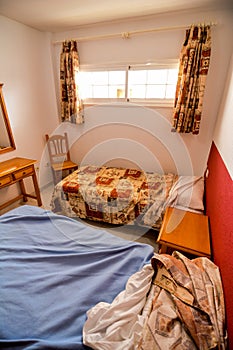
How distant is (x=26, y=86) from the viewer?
264 cm

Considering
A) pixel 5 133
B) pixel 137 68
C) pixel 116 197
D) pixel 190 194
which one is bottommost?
pixel 116 197

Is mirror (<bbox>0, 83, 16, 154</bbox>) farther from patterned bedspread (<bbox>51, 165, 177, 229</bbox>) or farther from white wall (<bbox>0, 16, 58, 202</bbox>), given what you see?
patterned bedspread (<bbox>51, 165, 177, 229</bbox>)

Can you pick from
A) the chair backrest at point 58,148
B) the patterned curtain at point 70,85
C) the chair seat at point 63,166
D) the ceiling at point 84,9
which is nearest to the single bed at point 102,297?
the chair seat at point 63,166

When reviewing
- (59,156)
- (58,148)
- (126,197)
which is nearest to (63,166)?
(59,156)

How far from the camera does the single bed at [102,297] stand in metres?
0.75

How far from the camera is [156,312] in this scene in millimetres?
793

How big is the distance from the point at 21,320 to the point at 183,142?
2.56 m

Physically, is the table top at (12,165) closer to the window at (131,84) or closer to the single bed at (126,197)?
the single bed at (126,197)

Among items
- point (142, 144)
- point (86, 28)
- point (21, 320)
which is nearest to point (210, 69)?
point (142, 144)

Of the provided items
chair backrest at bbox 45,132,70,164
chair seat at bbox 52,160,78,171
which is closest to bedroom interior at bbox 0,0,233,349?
chair backrest at bbox 45,132,70,164

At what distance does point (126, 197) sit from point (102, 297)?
125 cm

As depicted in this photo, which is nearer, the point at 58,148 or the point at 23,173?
the point at 23,173

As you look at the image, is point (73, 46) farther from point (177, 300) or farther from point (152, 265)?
point (177, 300)

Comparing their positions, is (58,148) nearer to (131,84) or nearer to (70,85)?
(70,85)
